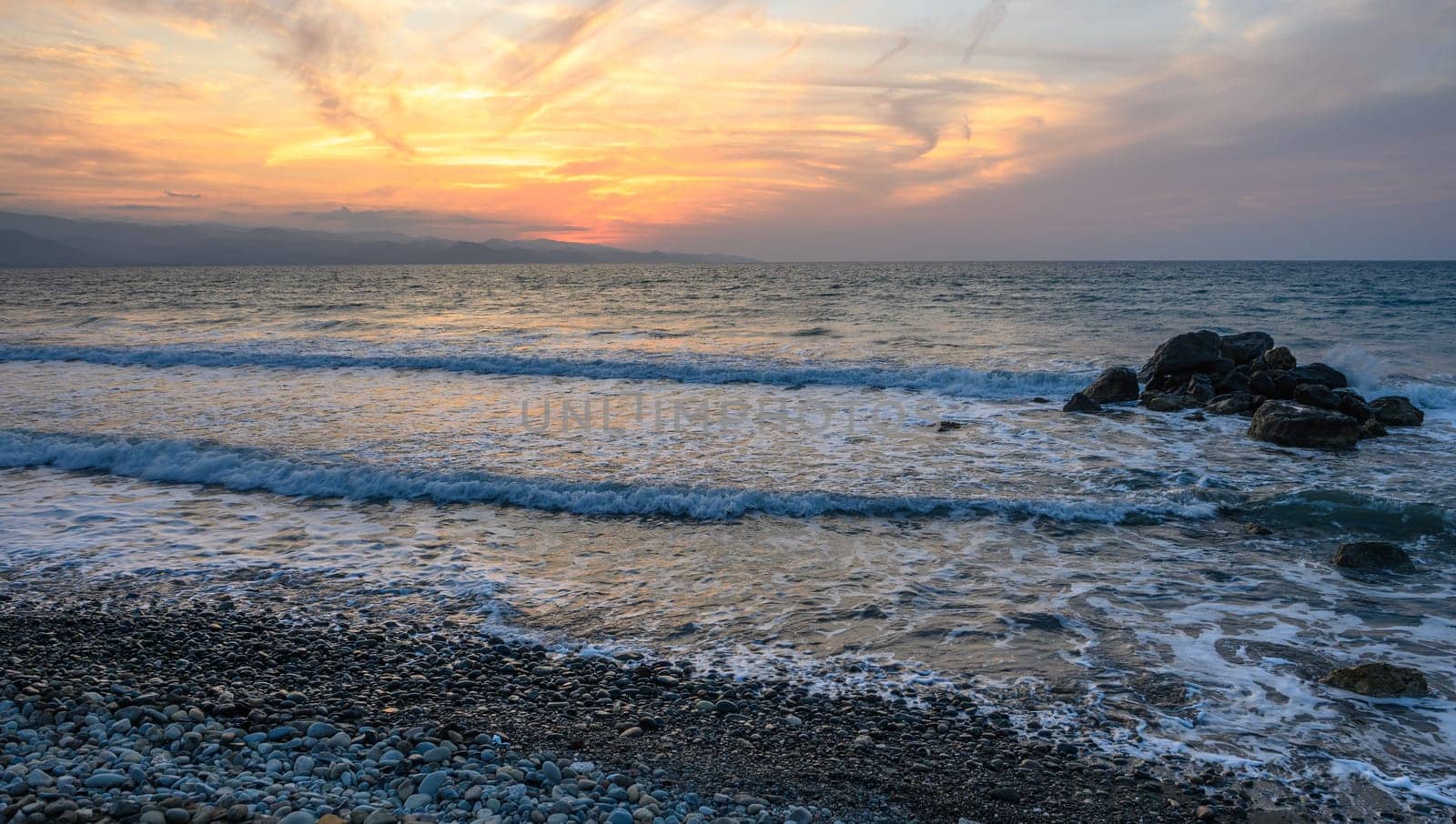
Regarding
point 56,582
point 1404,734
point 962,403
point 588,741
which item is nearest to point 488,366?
point 962,403

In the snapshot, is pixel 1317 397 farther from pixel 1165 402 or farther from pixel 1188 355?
pixel 1188 355

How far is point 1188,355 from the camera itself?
18906mm

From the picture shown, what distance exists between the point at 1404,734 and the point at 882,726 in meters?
3.27

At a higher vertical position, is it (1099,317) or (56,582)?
(1099,317)

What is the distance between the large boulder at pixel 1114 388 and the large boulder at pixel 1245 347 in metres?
3.91

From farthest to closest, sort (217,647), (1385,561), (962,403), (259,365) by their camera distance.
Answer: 1. (259,365)
2. (962,403)
3. (1385,561)
4. (217,647)

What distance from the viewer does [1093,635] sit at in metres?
Answer: 6.41

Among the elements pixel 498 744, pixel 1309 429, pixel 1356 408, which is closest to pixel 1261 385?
pixel 1356 408

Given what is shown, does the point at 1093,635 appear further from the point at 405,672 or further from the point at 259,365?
the point at 259,365

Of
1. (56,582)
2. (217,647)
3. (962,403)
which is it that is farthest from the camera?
(962,403)

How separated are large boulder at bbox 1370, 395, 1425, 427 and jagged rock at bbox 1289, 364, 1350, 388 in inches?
80.0

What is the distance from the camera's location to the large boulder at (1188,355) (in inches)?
741

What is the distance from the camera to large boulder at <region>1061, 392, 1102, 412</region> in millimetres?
16641

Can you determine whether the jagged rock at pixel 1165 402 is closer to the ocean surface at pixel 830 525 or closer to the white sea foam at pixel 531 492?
the ocean surface at pixel 830 525
